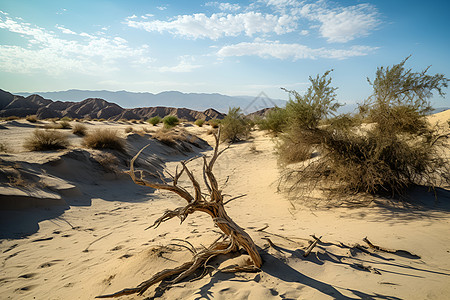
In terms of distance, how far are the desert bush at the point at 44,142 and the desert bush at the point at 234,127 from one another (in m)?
13.6

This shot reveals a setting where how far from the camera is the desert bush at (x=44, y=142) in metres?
8.16

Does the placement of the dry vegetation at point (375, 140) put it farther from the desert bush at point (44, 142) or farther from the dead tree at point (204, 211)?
the desert bush at point (44, 142)

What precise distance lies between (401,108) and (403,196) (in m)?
2.19

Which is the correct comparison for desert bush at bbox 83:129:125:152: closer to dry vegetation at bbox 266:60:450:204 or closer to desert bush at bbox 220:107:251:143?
dry vegetation at bbox 266:60:450:204

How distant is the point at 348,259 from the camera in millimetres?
2834

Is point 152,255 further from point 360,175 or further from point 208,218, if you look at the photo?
point 360,175

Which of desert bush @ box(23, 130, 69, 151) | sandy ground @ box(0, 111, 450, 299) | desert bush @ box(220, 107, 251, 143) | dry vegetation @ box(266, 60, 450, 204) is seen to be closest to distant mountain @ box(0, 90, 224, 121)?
desert bush @ box(220, 107, 251, 143)

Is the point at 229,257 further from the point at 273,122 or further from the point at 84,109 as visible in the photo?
the point at 84,109

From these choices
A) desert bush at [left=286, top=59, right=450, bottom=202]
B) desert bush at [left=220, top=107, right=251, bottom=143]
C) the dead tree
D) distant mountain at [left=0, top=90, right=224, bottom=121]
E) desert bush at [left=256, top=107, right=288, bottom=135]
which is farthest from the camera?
distant mountain at [left=0, top=90, right=224, bottom=121]

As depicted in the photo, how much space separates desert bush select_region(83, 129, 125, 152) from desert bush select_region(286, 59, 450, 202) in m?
7.56

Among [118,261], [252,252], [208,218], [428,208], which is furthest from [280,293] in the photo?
[428,208]

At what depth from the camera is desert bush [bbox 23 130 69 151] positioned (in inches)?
321

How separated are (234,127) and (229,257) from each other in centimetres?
1846

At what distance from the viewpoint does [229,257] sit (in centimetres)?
285
